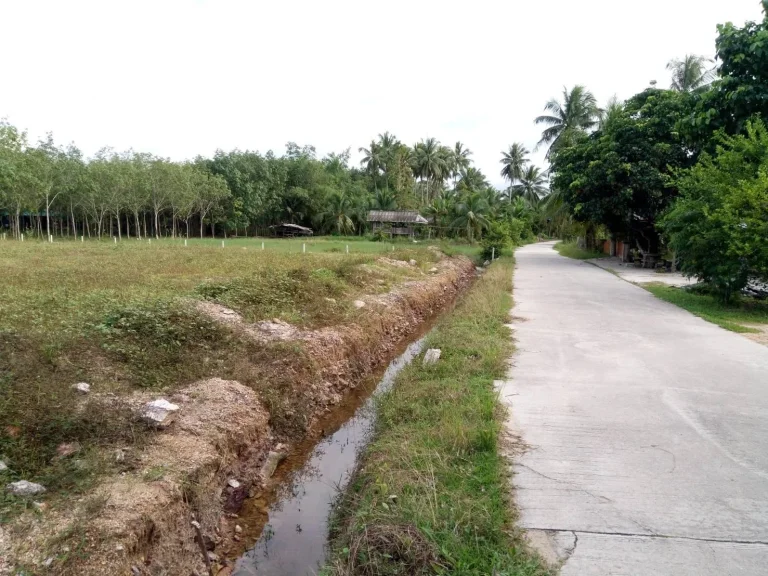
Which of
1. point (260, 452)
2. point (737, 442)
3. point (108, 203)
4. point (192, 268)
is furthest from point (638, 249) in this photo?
point (108, 203)

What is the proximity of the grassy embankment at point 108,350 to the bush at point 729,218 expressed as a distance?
893 centimetres

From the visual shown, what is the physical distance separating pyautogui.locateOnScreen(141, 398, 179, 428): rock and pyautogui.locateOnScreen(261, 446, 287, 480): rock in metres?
1.19

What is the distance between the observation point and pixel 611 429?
17.5ft

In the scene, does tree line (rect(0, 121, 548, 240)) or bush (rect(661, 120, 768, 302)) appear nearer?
bush (rect(661, 120, 768, 302))

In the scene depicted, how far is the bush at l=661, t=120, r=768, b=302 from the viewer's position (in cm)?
1177

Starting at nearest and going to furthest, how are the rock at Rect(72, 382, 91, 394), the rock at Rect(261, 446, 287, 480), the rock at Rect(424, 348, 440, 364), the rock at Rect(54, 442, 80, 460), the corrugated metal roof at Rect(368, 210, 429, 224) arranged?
the rock at Rect(54, 442, 80, 460) → the rock at Rect(72, 382, 91, 394) → the rock at Rect(261, 446, 287, 480) → the rock at Rect(424, 348, 440, 364) → the corrugated metal roof at Rect(368, 210, 429, 224)

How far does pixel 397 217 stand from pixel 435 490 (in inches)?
1824

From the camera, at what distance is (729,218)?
12.0 m

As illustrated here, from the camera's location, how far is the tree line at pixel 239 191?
4097cm

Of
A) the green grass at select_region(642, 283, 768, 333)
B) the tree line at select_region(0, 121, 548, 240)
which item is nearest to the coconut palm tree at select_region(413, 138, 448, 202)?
the tree line at select_region(0, 121, 548, 240)

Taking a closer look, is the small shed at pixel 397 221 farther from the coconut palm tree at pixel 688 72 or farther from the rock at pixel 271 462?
the rock at pixel 271 462

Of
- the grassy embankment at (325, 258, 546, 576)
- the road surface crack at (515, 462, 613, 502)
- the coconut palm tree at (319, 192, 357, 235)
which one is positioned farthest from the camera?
the coconut palm tree at (319, 192, 357, 235)

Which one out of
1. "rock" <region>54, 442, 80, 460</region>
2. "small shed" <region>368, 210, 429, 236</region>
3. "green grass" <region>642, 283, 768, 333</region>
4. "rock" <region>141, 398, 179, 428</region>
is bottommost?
"rock" <region>54, 442, 80, 460</region>

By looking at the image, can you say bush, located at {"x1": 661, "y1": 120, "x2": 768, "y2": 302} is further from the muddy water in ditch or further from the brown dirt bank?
the muddy water in ditch
